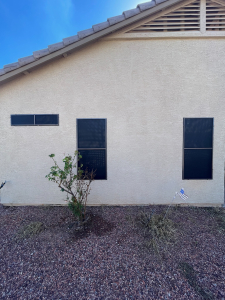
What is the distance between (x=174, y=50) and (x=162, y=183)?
3.88 m

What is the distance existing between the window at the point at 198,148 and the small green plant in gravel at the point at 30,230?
408cm

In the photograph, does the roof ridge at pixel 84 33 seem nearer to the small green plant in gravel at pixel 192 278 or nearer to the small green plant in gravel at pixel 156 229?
the small green plant in gravel at pixel 156 229

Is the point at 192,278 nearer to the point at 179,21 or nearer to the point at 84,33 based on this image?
the point at 84,33

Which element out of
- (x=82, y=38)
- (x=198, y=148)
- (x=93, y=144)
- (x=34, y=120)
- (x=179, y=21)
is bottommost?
(x=198, y=148)

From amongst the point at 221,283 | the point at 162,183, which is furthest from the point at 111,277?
the point at 162,183

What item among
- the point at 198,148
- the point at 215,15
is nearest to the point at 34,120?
the point at 198,148

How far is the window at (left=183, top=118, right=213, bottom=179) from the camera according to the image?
4.41m

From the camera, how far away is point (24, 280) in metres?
2.34

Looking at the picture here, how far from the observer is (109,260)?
8.77 feet

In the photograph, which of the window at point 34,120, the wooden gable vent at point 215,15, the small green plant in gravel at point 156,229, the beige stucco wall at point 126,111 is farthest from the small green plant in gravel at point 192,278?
the wooden gable vent at point 215,15

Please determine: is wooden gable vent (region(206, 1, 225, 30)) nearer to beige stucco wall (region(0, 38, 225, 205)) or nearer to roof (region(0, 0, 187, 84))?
beige stucco wall (region(0, 38, 225, 205))

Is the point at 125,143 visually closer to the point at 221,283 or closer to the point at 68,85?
the point at 68,85

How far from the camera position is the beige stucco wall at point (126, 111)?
14.2 ft

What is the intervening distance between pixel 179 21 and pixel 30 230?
6.77 metres
